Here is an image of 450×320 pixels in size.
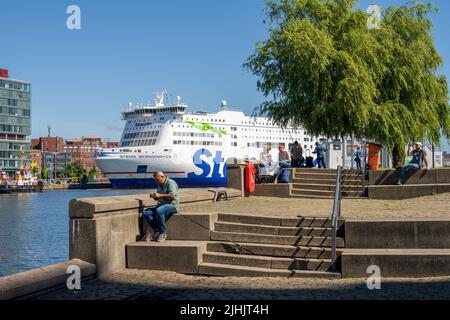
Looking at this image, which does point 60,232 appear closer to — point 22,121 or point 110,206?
point 110,206

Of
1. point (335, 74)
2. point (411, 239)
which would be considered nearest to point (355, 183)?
point (335, 74)

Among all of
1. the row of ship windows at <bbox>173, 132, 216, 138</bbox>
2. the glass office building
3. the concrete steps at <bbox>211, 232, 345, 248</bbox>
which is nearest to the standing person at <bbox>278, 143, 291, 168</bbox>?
the concrete steps at <bbox>211, 232, 345, 248</bbox>

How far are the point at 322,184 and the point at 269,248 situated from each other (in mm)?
10121

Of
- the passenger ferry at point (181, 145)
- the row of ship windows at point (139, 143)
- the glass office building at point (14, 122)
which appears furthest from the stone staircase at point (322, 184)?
the glass office building at point (14, 122)

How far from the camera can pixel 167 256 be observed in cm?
1140

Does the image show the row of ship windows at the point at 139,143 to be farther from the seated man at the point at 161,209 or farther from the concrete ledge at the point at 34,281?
the concrete ledge at the point at 34,281

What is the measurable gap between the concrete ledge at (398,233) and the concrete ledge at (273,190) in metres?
8.94

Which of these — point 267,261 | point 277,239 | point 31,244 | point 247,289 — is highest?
point 277,239

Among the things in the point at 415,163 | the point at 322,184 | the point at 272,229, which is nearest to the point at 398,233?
the point at 272,229

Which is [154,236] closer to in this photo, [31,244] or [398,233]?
[398,233]

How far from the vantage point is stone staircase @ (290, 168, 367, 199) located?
2016cm

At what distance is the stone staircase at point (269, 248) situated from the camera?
35.5 feet

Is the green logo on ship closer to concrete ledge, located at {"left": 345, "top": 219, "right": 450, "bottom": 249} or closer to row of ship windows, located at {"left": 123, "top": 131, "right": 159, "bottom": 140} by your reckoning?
row of ship windows, located at {"left": 123, "top": 131, "right": 159, "bottom": 140}

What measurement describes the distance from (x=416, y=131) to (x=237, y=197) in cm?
1493
